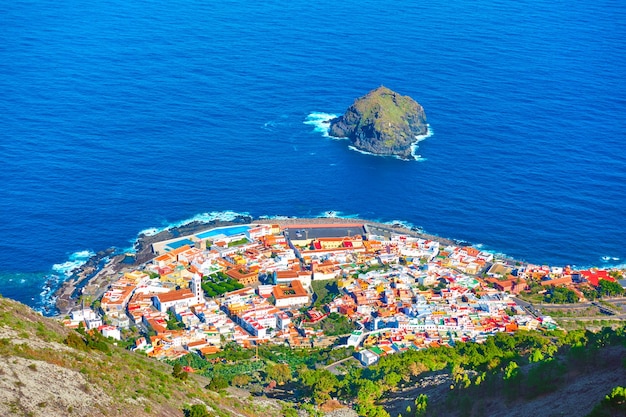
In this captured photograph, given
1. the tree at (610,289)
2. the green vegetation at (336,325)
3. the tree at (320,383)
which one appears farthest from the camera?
the tree at (610,289)

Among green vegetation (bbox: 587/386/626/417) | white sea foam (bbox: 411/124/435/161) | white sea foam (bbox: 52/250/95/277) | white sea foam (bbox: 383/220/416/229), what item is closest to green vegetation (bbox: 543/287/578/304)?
white sea foam (bbox: 383/220/416/229)

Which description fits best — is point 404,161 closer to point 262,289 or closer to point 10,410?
point 262,289

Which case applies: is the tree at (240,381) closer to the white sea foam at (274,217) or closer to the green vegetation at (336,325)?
the green vegetation at (336,325)

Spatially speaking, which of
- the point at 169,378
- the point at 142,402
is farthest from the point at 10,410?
the point at 169,378

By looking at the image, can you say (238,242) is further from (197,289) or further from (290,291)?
(197,289)

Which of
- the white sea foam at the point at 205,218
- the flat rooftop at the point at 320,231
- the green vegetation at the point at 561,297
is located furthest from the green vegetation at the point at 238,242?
the green vegetation at the point at 561,297

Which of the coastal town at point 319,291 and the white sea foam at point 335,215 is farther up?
the white sea foam at point 335,215
